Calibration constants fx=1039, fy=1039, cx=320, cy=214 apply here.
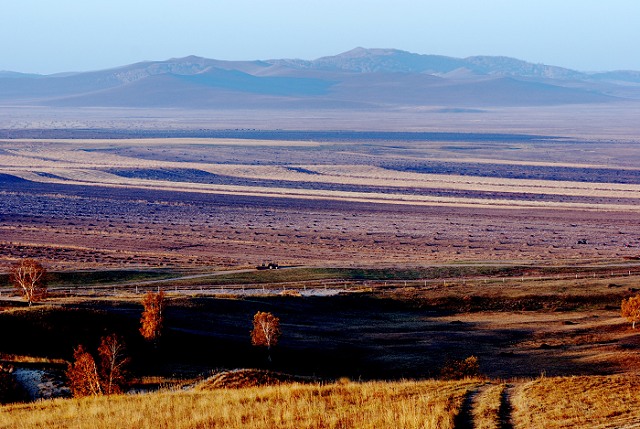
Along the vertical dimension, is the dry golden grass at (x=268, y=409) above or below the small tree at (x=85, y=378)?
above

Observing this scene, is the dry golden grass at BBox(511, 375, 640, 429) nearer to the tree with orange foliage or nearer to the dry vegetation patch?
the dry vegetation patch

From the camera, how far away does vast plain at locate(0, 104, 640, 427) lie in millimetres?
31672

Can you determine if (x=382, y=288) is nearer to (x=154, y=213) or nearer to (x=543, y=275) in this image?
(x=543, y=275)

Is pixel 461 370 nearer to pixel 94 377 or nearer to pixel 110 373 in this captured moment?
pixel 110 373

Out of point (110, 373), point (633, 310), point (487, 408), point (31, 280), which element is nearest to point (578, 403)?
point (487, 408)

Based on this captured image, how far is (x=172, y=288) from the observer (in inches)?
2080

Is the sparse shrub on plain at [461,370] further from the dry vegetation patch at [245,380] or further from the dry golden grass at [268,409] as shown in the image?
the dry golden grass at [268,409]

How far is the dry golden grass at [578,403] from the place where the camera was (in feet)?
47.1

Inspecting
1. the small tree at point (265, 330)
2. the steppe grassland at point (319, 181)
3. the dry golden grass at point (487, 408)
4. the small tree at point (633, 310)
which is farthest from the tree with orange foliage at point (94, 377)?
the steppe grassland at point (319, 181)

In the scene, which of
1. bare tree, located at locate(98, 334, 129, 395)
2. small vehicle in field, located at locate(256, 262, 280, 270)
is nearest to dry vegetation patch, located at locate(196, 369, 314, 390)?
bare tree, located at locate(98, 334, 129, 395)

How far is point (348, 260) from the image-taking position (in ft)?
227

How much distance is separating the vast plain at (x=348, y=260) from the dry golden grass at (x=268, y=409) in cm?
14

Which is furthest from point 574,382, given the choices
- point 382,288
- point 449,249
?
point 449,249

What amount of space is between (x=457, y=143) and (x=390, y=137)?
19363 mm
